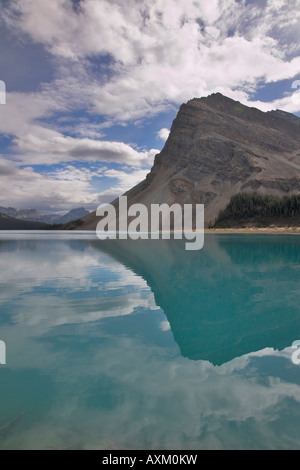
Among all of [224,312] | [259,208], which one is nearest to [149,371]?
[224,312]

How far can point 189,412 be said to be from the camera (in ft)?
15.8

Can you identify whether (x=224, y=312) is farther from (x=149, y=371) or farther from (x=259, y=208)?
(x=259, y=208)

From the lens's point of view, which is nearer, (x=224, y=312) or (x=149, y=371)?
(x=149, y=371)

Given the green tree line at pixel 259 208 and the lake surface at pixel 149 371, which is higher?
the green tree line at pixel 259 208

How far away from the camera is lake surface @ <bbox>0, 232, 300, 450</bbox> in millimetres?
4293

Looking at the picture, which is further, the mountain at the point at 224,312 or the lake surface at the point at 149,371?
the mountain at the point at 224,312

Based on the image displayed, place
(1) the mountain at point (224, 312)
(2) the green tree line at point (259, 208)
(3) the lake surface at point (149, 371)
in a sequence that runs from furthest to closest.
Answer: (2) the green tree line at point (259, 208) → (1) the mountain at point (224, 312) → (3) the lake surface at point (149, 371)

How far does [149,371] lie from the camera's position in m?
6.29

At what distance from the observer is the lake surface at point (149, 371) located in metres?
4.29

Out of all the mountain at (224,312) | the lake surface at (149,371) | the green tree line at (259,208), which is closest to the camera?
the lake surface at (149,371)

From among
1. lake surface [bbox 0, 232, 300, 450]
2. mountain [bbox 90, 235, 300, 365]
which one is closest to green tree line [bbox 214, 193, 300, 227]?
mountain [bbox 90, 235, 300, 365]

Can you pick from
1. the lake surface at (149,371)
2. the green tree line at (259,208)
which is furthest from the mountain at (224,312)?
the green tree line at (259,208)

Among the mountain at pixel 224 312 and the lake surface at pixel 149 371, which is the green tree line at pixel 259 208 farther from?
the lake surface at pixel 149 371

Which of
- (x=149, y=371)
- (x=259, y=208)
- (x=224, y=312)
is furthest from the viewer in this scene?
(x=259, y=208)
